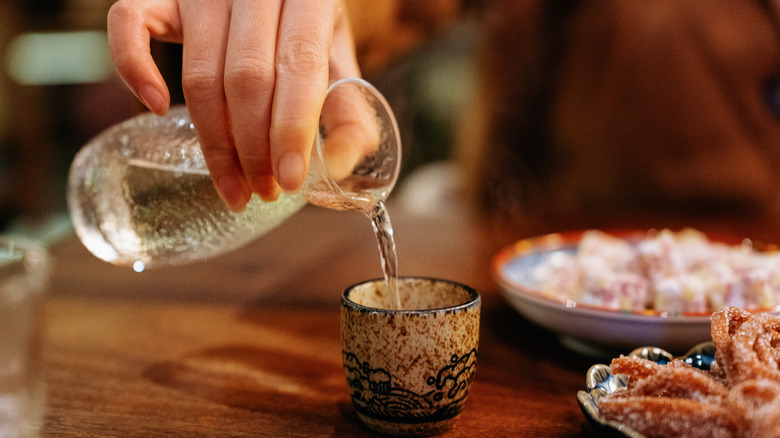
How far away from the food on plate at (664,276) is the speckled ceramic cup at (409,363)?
0.25 meters

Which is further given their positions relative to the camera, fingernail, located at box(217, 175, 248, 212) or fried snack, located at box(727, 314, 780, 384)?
fingernail, located at box(217, 175, 248, 212)

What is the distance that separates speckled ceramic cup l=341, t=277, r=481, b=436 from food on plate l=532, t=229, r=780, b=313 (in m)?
0.25

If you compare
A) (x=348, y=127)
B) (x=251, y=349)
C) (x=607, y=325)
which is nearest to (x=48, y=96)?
(x=251, y=349)

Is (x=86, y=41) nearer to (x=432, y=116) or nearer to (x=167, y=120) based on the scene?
(x=432, y=116)

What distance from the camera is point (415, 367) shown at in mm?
536

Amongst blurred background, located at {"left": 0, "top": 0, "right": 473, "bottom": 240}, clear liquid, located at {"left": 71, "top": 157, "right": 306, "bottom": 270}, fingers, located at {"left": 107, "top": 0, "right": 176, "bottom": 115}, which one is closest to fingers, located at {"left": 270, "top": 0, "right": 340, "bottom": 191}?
fingers, located at {"left": 107, "top": 0, "right": 176, "bottom": 115}

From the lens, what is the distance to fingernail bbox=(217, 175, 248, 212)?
608 millimetres

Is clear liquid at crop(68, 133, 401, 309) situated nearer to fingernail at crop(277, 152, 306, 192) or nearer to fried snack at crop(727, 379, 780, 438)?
fingernail at crop(277, 152, 306, 192)

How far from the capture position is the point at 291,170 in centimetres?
53

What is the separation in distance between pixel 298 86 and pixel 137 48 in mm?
172

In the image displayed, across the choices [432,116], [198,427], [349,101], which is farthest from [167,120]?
[432,116]

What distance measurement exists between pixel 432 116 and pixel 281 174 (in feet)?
12.3

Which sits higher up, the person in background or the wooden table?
the person in background

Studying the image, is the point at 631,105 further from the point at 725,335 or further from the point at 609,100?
the point at 725,335
